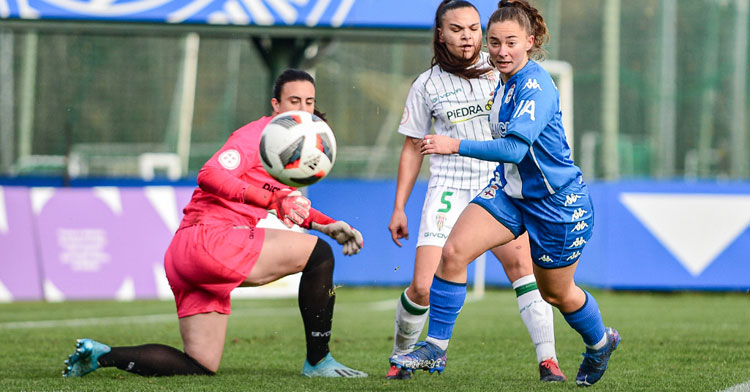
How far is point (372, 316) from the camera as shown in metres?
9.66

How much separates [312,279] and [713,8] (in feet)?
43.3

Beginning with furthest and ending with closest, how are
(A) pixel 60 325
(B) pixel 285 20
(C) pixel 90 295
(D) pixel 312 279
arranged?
(B) pixel 285 20
(C) pixel 90 295
(A) pixel 60 325
(D) pixel 312 279

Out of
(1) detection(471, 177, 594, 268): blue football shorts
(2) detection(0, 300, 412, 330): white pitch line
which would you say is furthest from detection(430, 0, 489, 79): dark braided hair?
(2) detection(0, 300, 412, 330): white pitch line

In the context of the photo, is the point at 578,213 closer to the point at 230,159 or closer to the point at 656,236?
the point at 230,159

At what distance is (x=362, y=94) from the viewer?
17031 millimetres

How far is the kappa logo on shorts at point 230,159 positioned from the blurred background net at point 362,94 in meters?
8.36

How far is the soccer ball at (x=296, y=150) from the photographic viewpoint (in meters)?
4.60

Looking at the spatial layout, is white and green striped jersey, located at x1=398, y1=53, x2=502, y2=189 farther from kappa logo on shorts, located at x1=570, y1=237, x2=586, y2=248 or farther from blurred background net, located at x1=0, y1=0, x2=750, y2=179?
blurred background net, located at x1=0, y1=0, x2=750, y2=179

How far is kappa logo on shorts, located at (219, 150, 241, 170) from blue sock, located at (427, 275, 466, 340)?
3.81 ft

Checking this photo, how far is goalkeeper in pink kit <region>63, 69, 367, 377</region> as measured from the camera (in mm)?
5074

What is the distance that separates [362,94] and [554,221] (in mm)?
12625

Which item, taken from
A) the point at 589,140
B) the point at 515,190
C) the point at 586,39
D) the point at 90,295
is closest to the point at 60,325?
the point at 90,295

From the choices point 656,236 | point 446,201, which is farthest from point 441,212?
point 656,236

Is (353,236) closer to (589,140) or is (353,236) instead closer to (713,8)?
(589,140)
